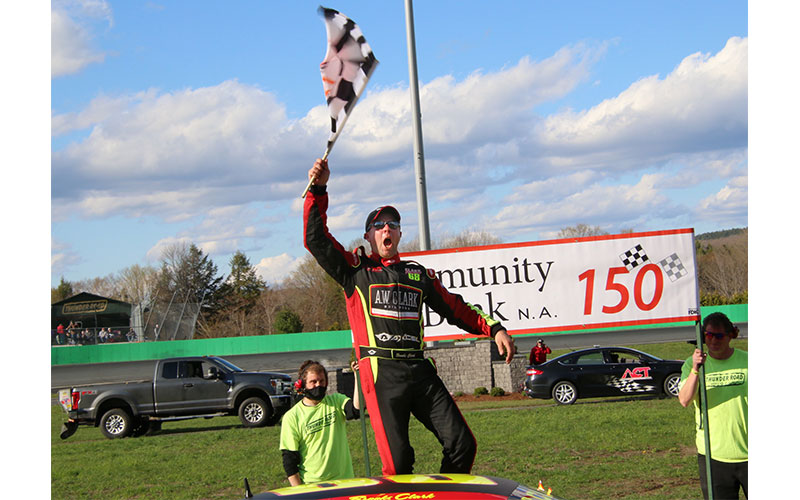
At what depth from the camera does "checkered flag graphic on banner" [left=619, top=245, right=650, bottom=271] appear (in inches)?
455

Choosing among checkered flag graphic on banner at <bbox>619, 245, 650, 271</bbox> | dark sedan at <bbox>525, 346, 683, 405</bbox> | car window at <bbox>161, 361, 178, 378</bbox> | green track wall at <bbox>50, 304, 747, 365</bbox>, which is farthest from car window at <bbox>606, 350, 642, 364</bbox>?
green track wall at <bbox>50, 304, 747, 365</bbox>

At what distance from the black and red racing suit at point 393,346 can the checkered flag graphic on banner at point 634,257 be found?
6.75 meters

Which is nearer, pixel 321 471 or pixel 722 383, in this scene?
pixel 321 471

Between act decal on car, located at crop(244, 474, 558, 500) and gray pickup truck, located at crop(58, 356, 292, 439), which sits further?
gray pickup truck, located at crop(58, 356, 292, 439)

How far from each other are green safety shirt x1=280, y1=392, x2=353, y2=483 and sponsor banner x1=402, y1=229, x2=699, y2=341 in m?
5.08

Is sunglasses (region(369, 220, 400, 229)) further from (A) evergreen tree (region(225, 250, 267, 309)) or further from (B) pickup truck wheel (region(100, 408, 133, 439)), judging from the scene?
(A) evergreen tree (region(225, 250, 267, 309))

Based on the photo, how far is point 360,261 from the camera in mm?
5277

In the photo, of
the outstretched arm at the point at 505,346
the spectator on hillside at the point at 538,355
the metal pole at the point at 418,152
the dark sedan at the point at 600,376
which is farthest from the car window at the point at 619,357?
the outstretched arm at the point at 505,346

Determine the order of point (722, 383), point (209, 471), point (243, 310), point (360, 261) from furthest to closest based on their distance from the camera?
point (243, 310) → point (209, 471) → point (722, 383) → point (360, 261)

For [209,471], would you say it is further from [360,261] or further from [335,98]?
[335,98]

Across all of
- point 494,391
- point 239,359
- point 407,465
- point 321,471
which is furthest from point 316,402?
point 239,359

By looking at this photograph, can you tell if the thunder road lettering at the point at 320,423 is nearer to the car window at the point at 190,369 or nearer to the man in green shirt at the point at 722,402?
the man in green shirt at the point at 722,402

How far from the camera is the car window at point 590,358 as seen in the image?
67.3 feet

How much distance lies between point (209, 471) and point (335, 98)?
9783 millimetres
